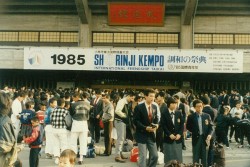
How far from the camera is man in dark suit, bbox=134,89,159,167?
861cm

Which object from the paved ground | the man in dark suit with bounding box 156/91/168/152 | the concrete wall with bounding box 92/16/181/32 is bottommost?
the paved ground

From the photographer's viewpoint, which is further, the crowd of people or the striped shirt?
the striped shirt

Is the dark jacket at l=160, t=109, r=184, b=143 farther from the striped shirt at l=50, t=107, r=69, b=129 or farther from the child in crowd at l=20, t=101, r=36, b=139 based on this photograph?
the child in crowd at l=20, t=101, r=36, b=139

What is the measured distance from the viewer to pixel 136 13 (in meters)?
26.3

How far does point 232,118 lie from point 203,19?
47.6ft

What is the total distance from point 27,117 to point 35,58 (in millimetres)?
11308

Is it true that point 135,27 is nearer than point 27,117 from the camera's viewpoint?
No

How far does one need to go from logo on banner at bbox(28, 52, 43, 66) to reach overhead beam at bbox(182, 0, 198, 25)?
9.32m

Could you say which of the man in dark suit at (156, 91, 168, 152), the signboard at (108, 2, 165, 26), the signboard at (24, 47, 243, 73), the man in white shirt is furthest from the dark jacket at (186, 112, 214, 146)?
the signboard at (108, 2, 165, 26)

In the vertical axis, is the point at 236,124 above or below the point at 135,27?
below

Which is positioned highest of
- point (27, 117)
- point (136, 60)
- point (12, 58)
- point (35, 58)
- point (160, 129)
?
point (12, 58)

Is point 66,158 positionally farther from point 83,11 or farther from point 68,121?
point 83,11

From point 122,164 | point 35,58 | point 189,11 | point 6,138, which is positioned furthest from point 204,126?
point 189,11

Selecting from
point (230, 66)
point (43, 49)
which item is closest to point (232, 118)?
point (230, 66)
